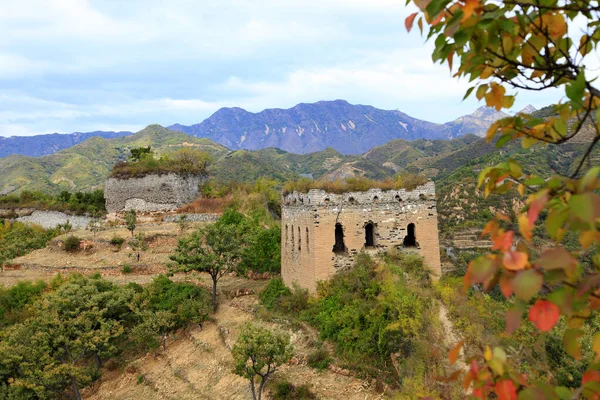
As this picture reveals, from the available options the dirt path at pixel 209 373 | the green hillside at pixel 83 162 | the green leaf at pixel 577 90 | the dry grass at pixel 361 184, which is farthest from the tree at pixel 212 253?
the green hillside at pixel 83 162

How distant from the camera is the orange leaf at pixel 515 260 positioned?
4.57 ft

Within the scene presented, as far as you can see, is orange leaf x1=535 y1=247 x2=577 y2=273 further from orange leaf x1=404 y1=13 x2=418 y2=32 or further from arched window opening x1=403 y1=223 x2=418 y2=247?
arched window opening x1=403 y1=223 x2=418 y2=247

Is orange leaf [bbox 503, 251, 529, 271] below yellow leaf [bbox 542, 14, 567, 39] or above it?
below

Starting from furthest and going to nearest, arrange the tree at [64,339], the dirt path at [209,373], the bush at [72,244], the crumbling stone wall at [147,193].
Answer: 1. the crumbling stone wall at [147,193]
2. the bush at [72,244]
3. the tree at [64,339]
4. the dirt path at [209,373]

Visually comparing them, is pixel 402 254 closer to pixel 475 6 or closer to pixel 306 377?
pixel 306 377

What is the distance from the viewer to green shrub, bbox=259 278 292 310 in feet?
42.2

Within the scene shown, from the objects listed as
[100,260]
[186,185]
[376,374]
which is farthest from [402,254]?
[186,185]

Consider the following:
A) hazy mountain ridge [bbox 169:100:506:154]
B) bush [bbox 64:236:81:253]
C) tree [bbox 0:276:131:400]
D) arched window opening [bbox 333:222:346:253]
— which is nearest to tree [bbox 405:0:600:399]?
arched window opening [bbox 333:222:346:253]

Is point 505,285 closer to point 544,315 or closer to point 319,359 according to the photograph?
point 544,315

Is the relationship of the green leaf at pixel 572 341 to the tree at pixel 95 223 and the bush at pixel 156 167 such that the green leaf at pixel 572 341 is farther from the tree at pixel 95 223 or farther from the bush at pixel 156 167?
the bush at pixel 156 167

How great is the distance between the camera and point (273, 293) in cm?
1340

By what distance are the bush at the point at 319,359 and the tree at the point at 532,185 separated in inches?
315

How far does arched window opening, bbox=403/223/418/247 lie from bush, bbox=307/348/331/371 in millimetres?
4059

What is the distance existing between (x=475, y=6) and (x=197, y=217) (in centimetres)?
2344
